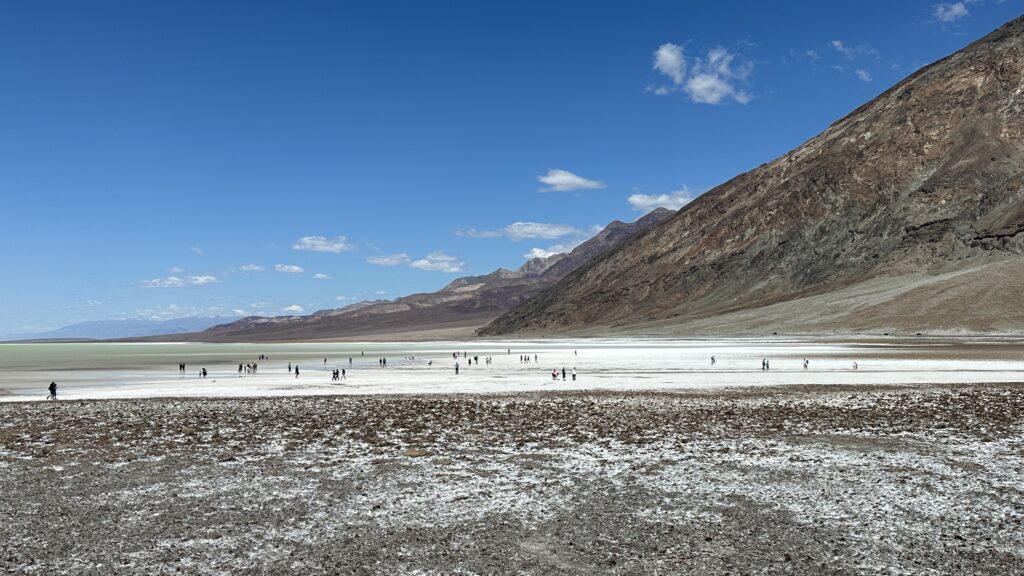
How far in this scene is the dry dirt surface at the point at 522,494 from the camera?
9.34 meters

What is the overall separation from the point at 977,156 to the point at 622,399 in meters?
159

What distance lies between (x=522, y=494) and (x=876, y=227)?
16382 cm

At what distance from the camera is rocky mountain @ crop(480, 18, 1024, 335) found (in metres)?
121

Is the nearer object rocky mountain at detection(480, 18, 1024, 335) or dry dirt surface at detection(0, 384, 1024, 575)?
dry dirt surface at detection(0, 384, 1024, 575)

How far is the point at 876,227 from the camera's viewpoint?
155 meters

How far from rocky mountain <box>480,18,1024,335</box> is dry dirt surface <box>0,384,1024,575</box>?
9930cm

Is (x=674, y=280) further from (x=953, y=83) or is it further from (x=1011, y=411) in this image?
(x=1011, y=411)

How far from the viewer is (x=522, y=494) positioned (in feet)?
41.5

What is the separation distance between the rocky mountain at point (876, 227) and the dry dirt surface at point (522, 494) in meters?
99.3

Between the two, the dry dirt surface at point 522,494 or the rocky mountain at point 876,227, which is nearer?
the dry dirt surface at point 522,494

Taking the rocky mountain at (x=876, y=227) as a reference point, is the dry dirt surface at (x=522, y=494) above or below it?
below

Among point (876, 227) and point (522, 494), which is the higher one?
point (876, 227)

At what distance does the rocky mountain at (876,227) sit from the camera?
12138cm

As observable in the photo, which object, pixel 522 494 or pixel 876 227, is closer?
pixel 522 494
